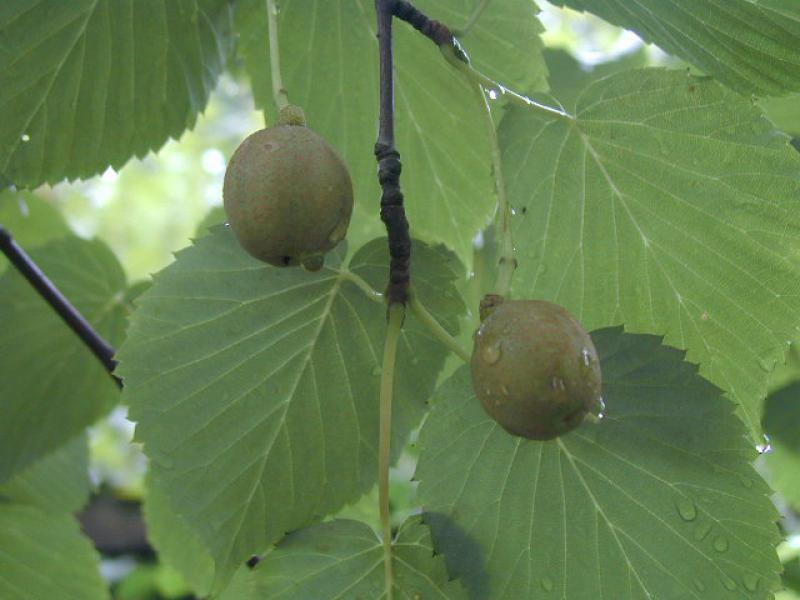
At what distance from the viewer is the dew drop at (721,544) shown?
41.3 inches

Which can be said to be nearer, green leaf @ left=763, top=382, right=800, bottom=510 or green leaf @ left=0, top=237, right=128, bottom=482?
green leaf @ left=0, top=237, right=128, bottom=482

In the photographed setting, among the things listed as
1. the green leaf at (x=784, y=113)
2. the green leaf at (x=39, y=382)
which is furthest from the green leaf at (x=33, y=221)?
the green leaf at (x=784, y=113)

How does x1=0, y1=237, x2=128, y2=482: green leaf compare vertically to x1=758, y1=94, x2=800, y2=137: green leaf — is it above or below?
below

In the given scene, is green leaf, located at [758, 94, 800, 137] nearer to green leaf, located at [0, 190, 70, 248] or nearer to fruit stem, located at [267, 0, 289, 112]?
fruit stem, located at [267, 0, 289, 112]

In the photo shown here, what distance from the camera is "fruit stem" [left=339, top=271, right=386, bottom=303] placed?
3.48 ft

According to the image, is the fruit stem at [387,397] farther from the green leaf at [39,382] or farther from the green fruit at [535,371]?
the green leaf at [39,382]

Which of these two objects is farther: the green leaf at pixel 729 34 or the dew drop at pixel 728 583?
the green leaf at pixel 729 34

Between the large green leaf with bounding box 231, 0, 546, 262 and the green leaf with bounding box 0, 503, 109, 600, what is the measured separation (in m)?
0.71

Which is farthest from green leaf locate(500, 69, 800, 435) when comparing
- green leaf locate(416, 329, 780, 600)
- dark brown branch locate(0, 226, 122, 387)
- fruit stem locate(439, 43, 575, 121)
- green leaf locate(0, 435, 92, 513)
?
green leaf locate(0, 435, 92, 513)

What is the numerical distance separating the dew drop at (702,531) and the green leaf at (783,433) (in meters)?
1.18

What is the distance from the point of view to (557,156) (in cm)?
127

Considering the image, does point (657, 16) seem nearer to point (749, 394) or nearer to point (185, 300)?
point (749, 394)

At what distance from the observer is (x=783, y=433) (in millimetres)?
2166

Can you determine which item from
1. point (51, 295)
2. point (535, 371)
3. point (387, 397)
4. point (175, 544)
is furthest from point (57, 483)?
point (535, 371)
